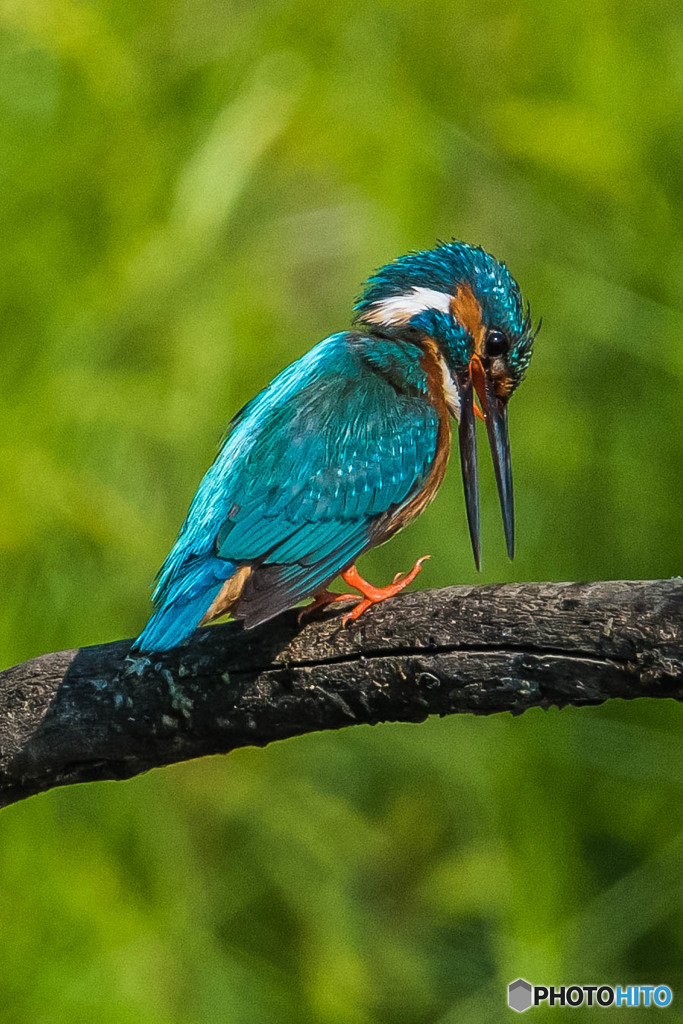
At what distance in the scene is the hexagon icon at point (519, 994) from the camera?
2630 millimetres

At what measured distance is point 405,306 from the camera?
2010 millimetres

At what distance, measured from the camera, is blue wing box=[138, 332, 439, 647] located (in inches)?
63.7

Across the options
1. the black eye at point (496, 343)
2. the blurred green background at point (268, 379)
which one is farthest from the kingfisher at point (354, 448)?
the blurred green background at point (268, 379)

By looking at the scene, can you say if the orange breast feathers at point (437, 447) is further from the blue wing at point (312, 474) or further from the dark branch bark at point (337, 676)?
the dark branch bark at point (337, 676)

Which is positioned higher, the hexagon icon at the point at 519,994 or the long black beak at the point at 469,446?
the long black beak at the point at 469,446

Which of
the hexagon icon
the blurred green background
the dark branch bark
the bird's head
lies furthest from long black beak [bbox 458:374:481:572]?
the hexagon icon

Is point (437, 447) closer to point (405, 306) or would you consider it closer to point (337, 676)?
point (405, 306)

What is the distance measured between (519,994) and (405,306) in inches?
61.3

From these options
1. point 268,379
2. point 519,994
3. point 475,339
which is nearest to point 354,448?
point 475,339

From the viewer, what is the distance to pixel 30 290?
8.95ft

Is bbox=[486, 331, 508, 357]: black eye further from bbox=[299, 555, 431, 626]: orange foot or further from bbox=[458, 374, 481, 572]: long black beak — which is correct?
bbox=[299, 555, 431, 626]: orange foot

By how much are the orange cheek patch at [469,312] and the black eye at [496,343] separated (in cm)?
1

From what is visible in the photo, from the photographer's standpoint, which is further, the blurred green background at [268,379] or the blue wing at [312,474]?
the blurred green background at [268,379]

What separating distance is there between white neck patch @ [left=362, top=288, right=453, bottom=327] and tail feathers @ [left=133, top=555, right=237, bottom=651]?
0.60 metres
